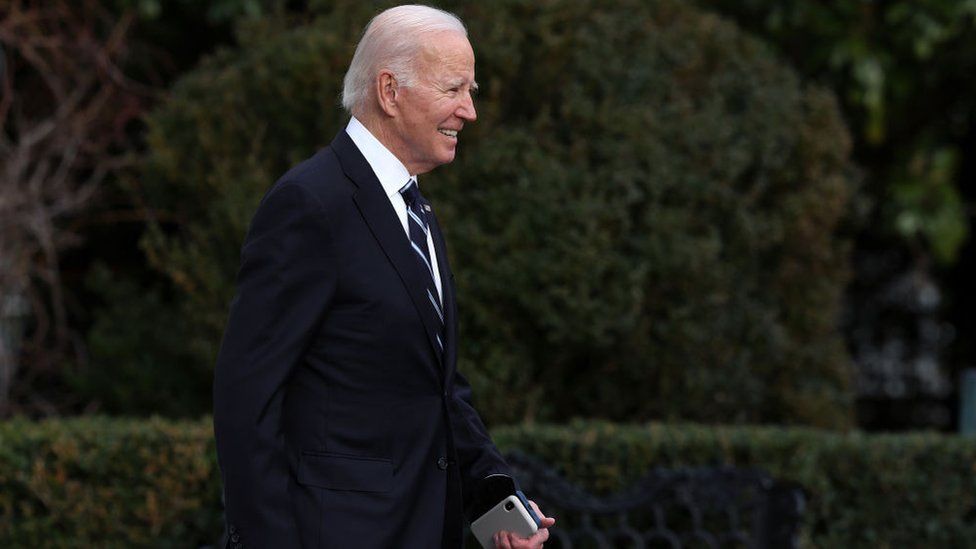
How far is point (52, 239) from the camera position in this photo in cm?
775

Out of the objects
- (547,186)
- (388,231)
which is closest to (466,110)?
(388,231)

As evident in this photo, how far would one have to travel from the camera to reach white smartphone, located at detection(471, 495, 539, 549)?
2.82 m

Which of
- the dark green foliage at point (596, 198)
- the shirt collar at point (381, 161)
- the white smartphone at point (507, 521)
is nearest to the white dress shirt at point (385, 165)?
the shirt collar at point (381, 161)

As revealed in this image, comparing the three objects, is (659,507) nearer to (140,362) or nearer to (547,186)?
(547,186)

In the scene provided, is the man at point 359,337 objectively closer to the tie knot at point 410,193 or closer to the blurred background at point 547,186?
the tie knot at point 410,193

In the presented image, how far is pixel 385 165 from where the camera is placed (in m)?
2.71

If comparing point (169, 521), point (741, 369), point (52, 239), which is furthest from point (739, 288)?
point (52, 239)

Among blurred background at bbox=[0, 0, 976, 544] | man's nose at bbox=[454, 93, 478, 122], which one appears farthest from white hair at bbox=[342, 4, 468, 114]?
blurred background at bbox=[0, 0, 976, 544]

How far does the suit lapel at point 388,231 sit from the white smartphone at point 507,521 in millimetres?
360

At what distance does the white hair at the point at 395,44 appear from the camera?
105 inches

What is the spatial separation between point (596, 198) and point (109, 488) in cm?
243

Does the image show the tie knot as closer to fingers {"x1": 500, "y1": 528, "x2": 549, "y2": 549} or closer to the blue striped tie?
the blue striped tie

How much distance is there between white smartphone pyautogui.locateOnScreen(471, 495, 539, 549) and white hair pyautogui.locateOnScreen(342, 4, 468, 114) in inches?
33.7

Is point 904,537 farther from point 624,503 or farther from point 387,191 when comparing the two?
point 387,191
